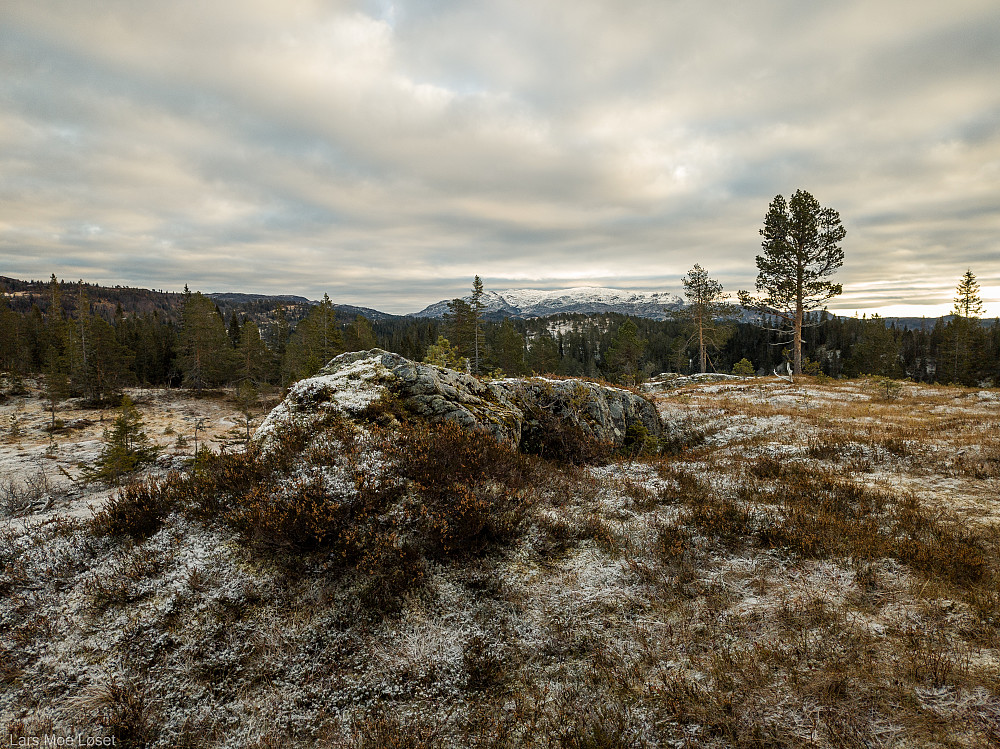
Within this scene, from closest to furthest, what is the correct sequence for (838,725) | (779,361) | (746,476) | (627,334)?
(838,725) < (746,476) < (627,334) < (779,361)

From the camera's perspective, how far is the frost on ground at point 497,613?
3.68 m

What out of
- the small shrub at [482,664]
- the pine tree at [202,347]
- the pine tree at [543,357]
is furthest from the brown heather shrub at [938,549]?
the pine tree at [202,347]

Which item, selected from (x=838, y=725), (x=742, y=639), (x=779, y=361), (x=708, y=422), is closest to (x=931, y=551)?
(x=742, y=639)

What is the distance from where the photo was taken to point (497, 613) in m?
5.13

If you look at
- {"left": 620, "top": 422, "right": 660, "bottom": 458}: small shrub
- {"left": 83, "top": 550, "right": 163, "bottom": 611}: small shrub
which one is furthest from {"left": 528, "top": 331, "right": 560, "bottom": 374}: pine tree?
{"left": 83, "top": 550, "right": 163, "bottom": 611}: small shrub

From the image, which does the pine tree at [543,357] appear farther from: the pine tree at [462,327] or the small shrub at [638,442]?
the small shrub at [638,442]

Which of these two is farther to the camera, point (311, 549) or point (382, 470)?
point (382, 470)

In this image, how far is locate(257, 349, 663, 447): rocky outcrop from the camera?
386 inches

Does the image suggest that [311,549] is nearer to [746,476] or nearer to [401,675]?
[401,675]

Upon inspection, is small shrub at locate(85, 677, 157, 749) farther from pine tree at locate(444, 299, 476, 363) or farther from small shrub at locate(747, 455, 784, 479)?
pine tree at locate(444, 299, 476, 363)

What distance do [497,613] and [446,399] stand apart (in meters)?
6.31

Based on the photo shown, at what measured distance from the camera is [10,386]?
50.7 meters

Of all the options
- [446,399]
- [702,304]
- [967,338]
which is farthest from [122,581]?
[967,338]

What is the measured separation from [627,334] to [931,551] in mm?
68681
